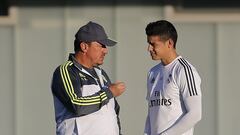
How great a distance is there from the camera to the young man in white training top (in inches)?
195

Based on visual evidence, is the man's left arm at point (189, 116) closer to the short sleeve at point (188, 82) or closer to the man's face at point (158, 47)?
the short sleeve at point (188, 82)

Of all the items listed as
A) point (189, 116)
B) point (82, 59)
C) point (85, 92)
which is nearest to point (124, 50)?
point (82, 59)

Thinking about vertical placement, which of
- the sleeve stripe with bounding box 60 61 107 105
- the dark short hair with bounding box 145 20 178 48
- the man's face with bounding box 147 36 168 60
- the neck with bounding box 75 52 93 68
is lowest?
the sleeve stripe with bounding box 60 61 107 105

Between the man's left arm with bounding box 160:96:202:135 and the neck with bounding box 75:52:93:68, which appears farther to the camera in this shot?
the neck with bounding box 75:52:93:68

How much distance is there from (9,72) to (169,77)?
9.75 ft

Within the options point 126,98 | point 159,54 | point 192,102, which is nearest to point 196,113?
point 192,102

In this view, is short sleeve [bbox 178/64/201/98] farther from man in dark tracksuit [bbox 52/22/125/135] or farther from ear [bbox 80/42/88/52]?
ear [bbox 80/42/88/52]

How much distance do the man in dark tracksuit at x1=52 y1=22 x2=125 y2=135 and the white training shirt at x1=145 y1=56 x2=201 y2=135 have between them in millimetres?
236

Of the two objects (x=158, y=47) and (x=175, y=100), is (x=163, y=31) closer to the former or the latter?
(x=158, y=47)

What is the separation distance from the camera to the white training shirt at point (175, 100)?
496cm

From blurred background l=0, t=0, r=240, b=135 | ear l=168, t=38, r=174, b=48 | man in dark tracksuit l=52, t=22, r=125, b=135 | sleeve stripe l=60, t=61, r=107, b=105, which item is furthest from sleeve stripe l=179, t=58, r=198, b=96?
blurred background l=0, t=0, r=240, b=135

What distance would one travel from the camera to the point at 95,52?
5109 millimetres

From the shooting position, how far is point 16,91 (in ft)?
25.4

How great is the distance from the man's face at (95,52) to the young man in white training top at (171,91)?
0.31 metres
